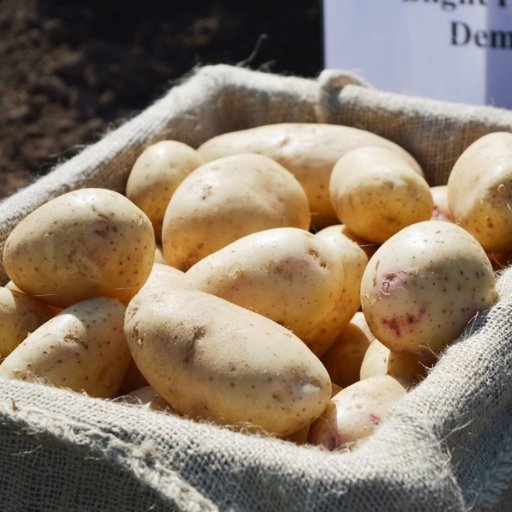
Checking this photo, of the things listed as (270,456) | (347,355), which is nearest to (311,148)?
(347,355)

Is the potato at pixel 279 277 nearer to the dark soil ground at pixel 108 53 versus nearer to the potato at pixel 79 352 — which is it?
the potato at pixel 79 352

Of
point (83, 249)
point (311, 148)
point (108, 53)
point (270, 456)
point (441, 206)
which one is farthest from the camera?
point (108, 53)

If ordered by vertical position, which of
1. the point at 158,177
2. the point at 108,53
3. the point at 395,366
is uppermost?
the point at 158,177

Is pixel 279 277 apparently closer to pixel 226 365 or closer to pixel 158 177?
pixel 226 365

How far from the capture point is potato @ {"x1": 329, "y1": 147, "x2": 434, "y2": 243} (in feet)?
6.10

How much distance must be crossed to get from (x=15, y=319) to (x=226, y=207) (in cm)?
43

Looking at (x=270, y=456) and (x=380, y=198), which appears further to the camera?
(x=380, y=198)

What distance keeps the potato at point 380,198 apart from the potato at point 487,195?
0.07m

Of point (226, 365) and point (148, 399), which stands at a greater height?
point (226, 365)

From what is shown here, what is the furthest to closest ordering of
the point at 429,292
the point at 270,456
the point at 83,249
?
the point at 83,249 < the point at 429,292 < the point at 270,456

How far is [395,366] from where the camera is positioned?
160 cm

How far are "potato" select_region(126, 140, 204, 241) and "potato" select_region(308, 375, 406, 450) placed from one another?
722 mm

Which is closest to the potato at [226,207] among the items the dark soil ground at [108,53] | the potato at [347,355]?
the potato at [347,355]

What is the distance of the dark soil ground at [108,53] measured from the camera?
3551mm
